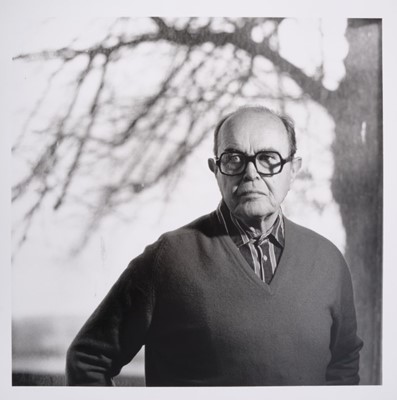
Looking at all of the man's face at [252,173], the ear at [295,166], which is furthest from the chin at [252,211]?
the ear at [295,166]

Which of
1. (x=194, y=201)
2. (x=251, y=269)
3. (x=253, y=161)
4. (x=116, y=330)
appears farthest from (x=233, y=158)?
(x=116, y=330)

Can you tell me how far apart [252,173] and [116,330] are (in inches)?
22.3

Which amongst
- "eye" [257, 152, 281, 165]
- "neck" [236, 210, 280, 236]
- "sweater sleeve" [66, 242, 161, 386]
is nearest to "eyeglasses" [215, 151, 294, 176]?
"eye" [257, 152, 281, 165]

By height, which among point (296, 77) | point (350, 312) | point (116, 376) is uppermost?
point (296, 77)

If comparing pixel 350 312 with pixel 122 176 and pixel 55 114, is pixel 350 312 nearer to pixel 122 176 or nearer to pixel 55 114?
pixel 122 176

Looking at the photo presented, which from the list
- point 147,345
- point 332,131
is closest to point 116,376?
point 147,345

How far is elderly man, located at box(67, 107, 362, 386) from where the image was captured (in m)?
1.47

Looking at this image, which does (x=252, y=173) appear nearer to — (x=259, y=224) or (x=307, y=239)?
(x=259, y=224)

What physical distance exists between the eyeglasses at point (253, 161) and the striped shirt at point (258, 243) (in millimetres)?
100

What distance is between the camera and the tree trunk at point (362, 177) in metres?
1.54

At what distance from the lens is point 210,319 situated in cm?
147

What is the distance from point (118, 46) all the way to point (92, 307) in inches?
28.8

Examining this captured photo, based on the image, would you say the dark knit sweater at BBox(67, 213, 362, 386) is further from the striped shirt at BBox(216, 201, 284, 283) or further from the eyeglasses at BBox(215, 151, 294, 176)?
the eyeglasses at BBox(215, 151, 294, 176)

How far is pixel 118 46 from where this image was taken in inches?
60.1
